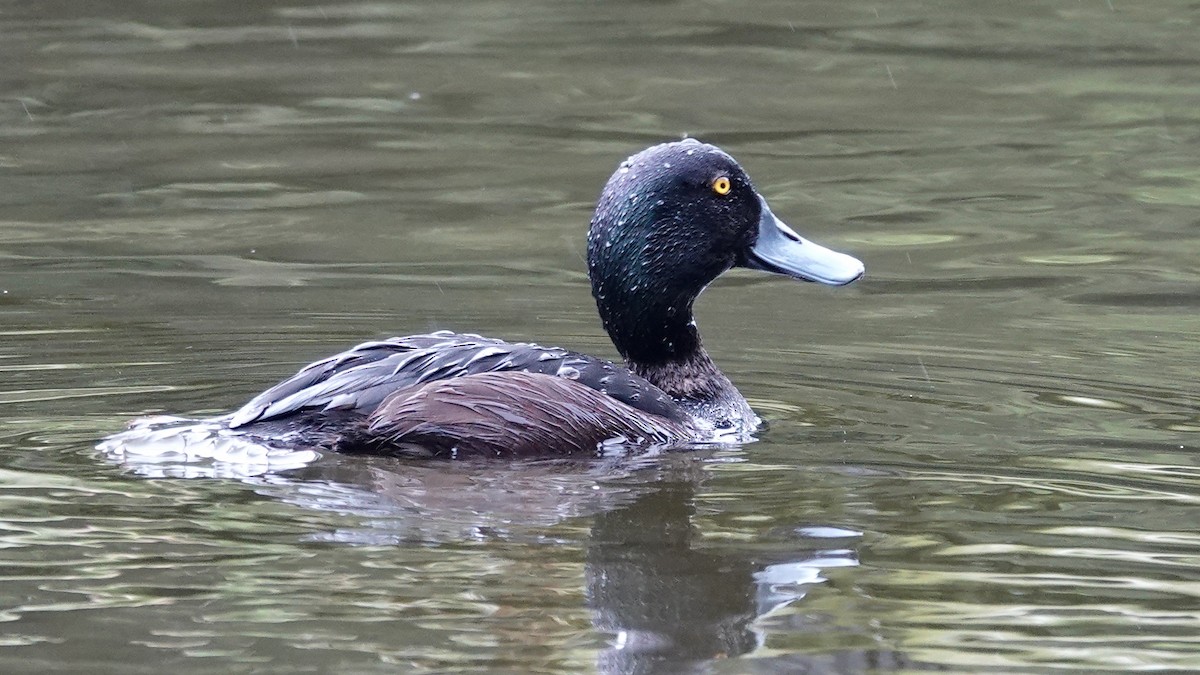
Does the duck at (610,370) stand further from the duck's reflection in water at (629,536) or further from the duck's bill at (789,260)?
the duck's reflection in water at (629,536)

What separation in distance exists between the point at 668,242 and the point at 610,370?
2.29 ft

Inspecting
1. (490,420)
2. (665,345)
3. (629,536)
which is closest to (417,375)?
(490,420)

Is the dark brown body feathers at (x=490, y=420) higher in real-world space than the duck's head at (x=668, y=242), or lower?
lower

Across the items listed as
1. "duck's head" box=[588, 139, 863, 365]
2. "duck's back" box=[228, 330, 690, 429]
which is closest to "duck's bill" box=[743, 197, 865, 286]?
"duck's head" box=[588, 139, 863, 365]

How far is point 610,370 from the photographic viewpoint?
754 centimetres

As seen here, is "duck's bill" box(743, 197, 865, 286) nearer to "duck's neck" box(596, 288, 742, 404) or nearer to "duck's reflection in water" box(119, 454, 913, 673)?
"duck's neck" box(596, 288, 742, 404)

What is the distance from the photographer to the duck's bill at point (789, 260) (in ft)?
27.0

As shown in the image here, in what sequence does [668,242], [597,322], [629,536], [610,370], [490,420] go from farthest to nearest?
[597,322]
[668,242]
[610,370]
[490,420]
[629,536]

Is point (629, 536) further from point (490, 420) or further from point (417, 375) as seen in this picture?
point (417, 375)

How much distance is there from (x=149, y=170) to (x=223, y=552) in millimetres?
8742

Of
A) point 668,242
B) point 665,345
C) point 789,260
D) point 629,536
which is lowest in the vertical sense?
point 629,536

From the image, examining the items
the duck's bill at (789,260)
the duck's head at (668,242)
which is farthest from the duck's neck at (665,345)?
the duck's bill at (789,260)

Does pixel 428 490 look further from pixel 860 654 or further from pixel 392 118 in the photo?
pixel 392 118

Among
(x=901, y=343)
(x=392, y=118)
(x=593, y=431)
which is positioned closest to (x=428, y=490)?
(x=593, y=431)
